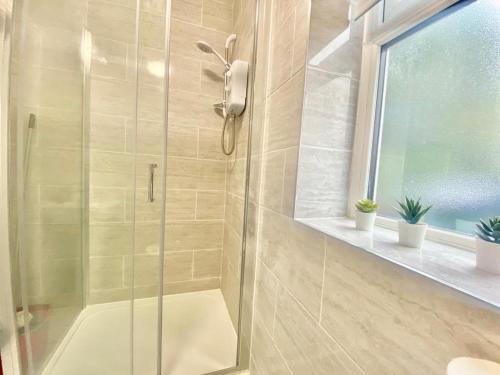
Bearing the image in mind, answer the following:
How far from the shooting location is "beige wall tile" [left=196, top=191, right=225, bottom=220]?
178 cm

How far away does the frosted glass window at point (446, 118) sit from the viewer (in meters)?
0.49

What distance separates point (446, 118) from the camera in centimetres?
58

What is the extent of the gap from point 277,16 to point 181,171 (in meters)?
1.17

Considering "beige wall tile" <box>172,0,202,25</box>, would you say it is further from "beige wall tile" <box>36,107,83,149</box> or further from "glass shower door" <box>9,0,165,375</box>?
"beige wall tile" <box>36,107,83,149</box>

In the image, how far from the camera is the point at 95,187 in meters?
1.47

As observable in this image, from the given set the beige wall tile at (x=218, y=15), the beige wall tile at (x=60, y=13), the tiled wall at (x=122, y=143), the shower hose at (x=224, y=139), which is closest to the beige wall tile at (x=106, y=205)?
the tiled wall at (x=122, y=143)

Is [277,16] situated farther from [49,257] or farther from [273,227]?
[49,257]

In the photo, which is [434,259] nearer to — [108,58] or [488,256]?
[488,256]

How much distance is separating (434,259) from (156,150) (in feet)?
3.74

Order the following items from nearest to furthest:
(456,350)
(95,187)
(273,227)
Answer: (456,350)
(273,227)
(95,187)

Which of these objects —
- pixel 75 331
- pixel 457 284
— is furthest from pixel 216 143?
pixel 457 284

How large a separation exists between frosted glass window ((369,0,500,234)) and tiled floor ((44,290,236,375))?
1210 mm

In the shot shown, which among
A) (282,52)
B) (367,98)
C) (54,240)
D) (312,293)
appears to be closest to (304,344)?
(312,293)

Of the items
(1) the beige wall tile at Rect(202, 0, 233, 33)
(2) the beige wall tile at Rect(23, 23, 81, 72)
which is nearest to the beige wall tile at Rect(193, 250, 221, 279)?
(2) the beige wall tile at Rect(23, 23, 81, 72)
